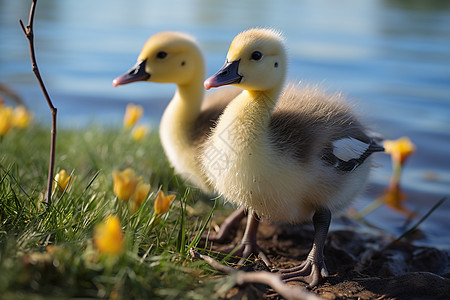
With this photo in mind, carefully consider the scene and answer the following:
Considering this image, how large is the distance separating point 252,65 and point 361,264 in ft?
4.36

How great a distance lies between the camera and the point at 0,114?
3.16 meters

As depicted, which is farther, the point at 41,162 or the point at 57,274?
the point at 41,162

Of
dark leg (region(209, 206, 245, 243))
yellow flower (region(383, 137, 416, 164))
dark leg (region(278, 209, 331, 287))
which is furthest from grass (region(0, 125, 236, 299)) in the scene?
yellow flower (region(383, 137, 416, 164))

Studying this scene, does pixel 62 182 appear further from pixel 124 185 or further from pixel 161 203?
pixel 161 203

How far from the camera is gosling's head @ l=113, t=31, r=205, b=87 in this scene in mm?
3398

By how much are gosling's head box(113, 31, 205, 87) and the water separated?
69cm

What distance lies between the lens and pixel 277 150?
2.45 meters

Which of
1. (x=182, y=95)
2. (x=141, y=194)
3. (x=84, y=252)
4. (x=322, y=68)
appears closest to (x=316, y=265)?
(x=141, y=194)

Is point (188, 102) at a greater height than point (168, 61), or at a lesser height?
lesser

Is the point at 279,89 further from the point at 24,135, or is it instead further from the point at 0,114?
the point at 24,135

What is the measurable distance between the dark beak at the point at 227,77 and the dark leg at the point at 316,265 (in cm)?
82

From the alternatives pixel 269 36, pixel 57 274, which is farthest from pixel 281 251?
Result: pixel 57 274

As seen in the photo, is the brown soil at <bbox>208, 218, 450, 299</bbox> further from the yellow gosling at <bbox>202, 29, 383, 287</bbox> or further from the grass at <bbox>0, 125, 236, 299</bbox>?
the grass at <bbox>0, 125, 236, 299</bbox>

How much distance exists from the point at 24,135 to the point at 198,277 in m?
3.09
